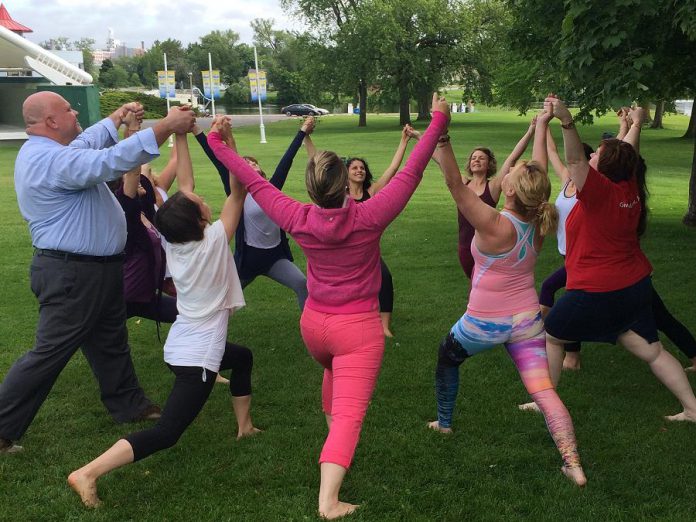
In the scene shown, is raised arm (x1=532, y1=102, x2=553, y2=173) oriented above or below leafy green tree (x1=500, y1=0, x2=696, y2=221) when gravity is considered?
below

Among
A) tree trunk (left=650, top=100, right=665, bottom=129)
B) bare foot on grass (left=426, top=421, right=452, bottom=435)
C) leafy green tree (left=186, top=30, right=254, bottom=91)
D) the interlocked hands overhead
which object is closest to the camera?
bare foot on grass (left=426, top=421, right=452, bottom=435)

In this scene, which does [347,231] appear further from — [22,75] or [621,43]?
[22,75]

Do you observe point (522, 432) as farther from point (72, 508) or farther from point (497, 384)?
point (72, 508)

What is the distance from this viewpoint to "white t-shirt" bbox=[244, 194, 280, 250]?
232 inches

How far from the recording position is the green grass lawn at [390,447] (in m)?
3.77

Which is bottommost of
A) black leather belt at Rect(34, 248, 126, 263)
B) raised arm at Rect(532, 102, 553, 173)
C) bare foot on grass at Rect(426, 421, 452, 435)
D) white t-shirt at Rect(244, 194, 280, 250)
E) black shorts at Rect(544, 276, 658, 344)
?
bare foot on grass at Rect(426, 421, 452, 435)

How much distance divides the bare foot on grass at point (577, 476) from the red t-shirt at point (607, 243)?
1090 mm

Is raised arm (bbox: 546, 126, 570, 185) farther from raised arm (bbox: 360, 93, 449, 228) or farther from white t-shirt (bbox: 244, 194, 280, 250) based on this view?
white t-shirt (bbox: 244, 194, 280, 250)

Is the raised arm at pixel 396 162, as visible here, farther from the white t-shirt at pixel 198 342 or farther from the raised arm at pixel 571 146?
the white t-shirt at pixel 198 342

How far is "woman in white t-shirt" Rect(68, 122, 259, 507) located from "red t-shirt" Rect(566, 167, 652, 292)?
207 cm

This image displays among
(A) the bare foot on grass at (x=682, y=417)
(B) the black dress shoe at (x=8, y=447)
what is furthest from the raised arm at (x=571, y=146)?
(B) the black dress shoe at (x=8, y=447)

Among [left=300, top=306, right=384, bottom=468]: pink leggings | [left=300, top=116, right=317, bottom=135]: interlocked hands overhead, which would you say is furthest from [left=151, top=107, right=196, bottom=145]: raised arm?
[left=300, top=306, right=384, bottom=468]: pink leggings

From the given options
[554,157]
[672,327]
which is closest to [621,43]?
[554,157]

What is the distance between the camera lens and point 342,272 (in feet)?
11.6
